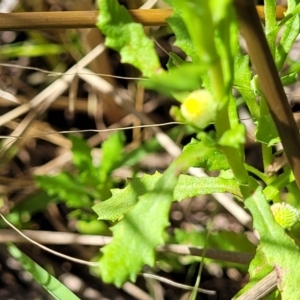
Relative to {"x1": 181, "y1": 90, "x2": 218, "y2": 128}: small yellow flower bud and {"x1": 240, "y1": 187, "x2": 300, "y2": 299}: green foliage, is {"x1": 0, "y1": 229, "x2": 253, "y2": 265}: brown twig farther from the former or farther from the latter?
{"x1": 181, "y1": 90, "x2": 218, "y2": 128}: small yellow flower bud

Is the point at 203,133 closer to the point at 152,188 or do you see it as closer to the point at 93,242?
the point at 152,188

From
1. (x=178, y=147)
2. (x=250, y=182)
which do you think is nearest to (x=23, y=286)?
(x=178, y=147)

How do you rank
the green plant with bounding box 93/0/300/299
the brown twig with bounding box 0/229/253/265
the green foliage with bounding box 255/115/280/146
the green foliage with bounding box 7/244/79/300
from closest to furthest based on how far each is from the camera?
the green plant with bounding box 93/0/300/299, the green foliage with bounding box 255/115/280/146, the brown twig with bounding box 0/229/253/265, the green foliage with bounding box 7/244/79/300

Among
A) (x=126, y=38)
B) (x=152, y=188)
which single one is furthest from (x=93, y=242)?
(x=126, y=38)

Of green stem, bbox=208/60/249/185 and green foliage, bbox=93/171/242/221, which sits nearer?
green stem, bbox=208/60/249/185

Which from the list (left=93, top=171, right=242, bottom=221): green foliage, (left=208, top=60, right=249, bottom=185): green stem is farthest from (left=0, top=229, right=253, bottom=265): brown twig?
(left=208, top=60, right=249, bottom=185): green stem

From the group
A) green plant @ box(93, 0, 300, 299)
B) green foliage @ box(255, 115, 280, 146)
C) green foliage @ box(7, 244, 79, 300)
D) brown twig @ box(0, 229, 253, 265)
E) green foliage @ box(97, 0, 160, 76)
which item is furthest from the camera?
green foliage @ box(7, 244, 79, 300)
